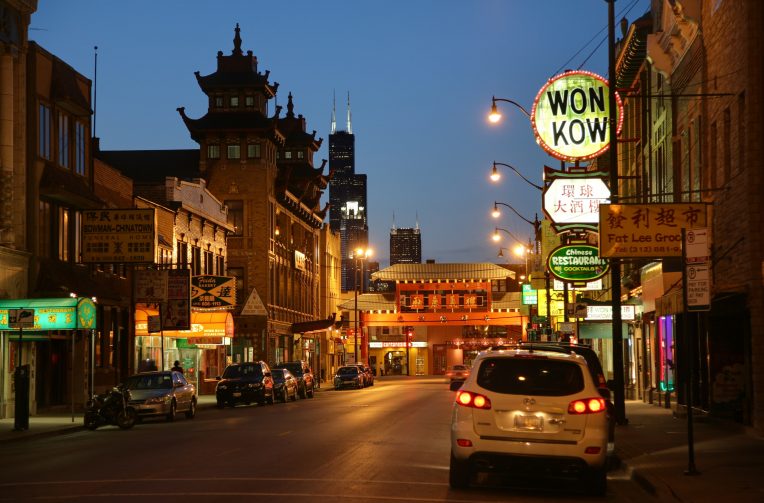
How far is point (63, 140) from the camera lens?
39.5 meters

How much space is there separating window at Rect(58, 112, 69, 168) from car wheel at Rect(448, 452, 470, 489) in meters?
28.3

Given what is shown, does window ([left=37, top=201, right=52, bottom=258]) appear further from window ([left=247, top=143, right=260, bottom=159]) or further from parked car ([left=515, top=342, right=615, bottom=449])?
window ([left=247, top=143, right=260, bottom=159])

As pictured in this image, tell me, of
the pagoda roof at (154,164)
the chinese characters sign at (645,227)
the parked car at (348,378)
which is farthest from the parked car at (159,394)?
the pagoda roof at (154,164)

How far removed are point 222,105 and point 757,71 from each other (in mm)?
55385

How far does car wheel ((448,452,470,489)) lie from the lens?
13.9m

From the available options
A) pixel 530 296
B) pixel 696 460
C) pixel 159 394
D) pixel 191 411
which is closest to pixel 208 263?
pixel 530 296

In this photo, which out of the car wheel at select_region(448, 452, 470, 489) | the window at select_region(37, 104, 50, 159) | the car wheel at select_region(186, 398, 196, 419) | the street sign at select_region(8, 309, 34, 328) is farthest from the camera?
the window at select_region(37, 104, 50, 159)

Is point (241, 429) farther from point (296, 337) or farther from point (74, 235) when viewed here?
point (296, 337)

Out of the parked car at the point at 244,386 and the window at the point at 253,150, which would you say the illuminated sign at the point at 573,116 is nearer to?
the parked car at the point at 244,386

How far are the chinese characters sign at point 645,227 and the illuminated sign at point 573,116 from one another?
7171 mm

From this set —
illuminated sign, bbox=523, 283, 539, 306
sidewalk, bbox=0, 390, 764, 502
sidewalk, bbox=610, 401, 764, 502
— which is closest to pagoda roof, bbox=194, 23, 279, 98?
illuminated sign, bbox=523, 283, 539, 306

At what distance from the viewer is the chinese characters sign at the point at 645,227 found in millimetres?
23094

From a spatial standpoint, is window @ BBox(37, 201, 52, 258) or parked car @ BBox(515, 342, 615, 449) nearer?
parked car @ BBox(515, 342, 615, 449)

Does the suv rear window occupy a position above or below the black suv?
above
